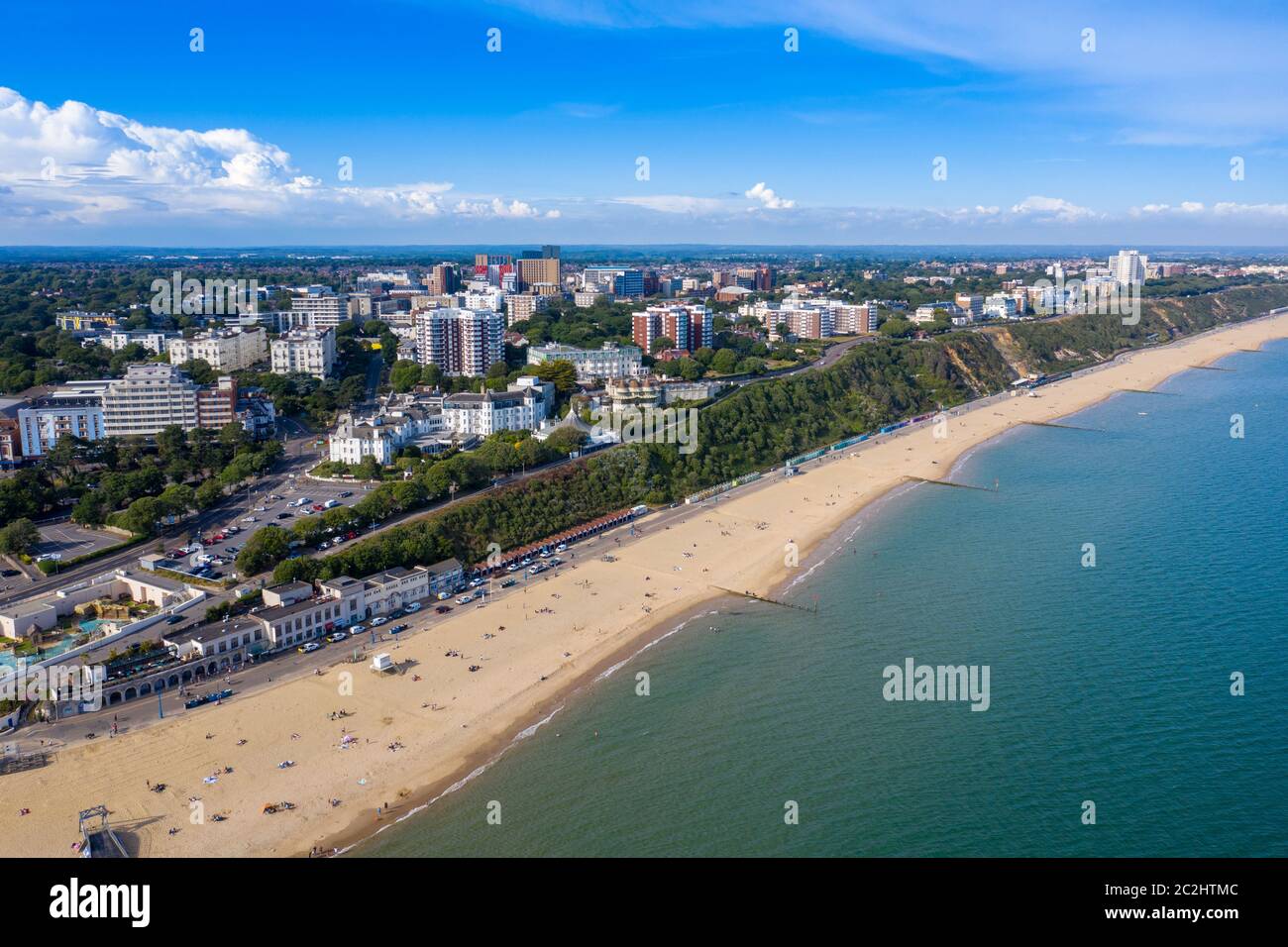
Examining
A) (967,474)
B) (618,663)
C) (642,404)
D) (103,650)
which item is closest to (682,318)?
(642,404)

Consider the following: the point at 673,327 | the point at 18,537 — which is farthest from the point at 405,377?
the point at 18,537

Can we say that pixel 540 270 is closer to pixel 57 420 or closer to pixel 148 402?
pixel 148 402

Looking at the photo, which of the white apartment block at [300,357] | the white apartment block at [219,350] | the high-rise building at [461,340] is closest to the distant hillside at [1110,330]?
the high-rise building at [461,340]

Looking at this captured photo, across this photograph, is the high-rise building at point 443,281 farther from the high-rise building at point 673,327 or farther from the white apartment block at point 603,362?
the white apartment block at point 603,362

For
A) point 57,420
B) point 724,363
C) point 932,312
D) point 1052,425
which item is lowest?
point 1052,425

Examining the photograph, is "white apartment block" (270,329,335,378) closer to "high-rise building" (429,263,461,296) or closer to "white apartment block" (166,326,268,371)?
"white apartment block" (166,326,268,371)

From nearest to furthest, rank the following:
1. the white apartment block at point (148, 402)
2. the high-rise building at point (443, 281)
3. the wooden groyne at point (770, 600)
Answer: the wooden groyne at point (770, 600) < the white apartment block at point (148, 402) < the high-rise building at point (443, 281)
